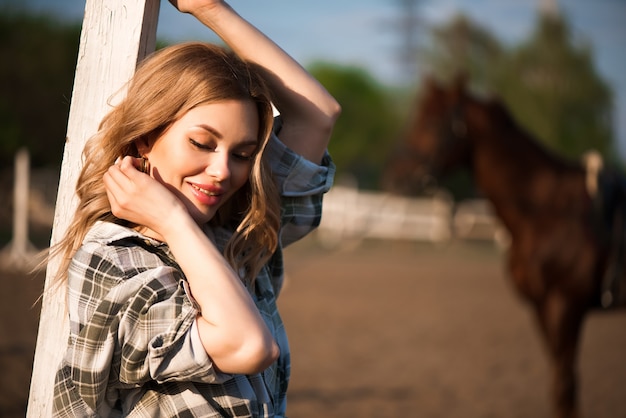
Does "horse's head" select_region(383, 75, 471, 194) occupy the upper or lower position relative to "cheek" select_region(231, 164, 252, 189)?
lower

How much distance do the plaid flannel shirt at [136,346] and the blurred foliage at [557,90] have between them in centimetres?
2551

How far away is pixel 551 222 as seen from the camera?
4.97 meters

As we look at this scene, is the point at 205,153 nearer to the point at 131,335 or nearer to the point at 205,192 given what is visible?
the point at 205,192

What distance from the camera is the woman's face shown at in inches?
52.7

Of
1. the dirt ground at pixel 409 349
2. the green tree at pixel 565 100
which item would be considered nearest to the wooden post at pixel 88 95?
the dirt ground at pixel 409 349

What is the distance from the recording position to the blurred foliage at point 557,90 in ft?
87.1

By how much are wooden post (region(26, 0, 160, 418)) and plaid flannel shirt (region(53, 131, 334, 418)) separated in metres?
0.20

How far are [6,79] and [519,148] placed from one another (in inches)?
782

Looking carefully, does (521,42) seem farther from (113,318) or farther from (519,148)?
(113,318)

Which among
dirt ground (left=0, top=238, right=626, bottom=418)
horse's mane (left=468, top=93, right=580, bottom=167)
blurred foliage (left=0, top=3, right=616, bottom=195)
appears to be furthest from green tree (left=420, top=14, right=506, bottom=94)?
horse's mane (left=468, top=93, right=580, bottom=167)

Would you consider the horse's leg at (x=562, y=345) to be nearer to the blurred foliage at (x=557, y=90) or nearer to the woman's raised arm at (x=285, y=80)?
the woman's raised arm at (x=285, y=80)

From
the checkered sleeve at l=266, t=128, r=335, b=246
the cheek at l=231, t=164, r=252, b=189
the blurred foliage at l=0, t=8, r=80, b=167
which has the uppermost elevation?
the cheek at l=231, t=164, r=252, b=189

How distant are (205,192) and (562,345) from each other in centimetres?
404

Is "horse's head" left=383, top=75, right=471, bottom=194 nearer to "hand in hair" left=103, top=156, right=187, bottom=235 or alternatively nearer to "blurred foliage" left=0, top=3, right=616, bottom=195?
"hand in hair" left=103, top=156, right=187, bottom=235
